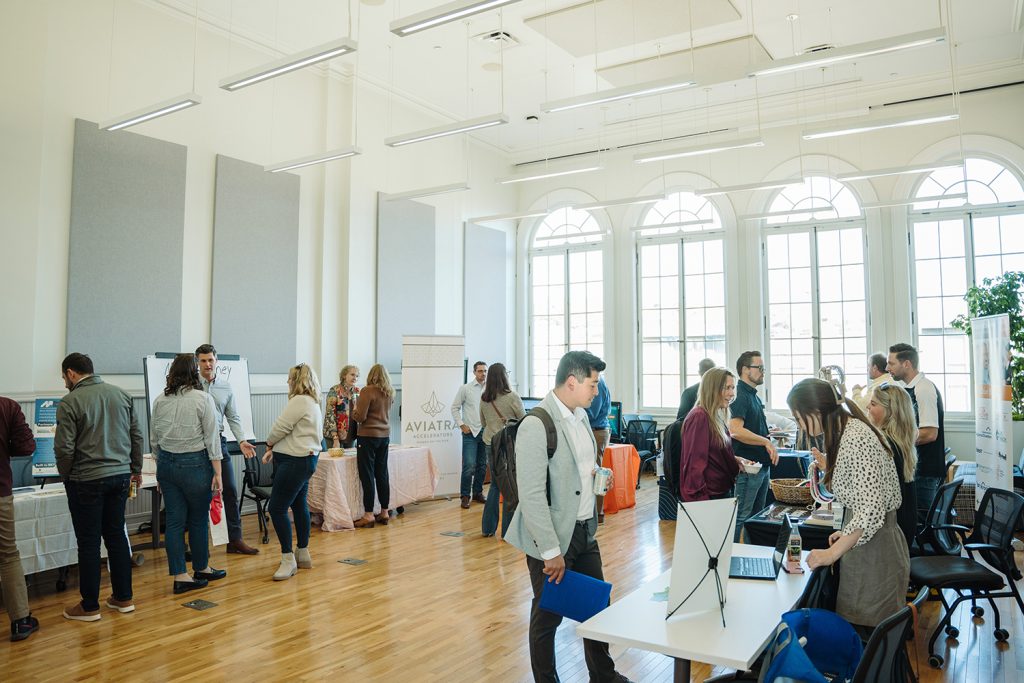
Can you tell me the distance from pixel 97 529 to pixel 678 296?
8981 millimetres

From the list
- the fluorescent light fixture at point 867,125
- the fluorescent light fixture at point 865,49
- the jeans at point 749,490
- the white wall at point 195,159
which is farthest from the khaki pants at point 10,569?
the fluorescent light fixture at point 867,125

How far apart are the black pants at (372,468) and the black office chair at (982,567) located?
455 centimetres

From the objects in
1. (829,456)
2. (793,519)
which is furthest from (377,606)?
(829,456)

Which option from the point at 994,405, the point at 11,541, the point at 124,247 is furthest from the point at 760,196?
the point at 11,541

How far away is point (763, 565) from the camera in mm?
2842

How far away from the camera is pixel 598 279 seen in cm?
1202

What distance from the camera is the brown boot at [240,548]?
5.84 m

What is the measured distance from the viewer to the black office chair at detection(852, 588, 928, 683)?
187 cm

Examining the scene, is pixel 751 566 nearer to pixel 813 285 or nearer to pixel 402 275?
pixel 402 275

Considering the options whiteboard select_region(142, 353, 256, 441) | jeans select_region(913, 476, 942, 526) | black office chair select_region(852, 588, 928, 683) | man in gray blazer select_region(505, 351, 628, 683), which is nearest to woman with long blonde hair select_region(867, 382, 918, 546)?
jeans select_region(913, 476, 942, 526)

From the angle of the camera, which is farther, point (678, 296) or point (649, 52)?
point (678, 296)

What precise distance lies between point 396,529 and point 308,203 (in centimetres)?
430

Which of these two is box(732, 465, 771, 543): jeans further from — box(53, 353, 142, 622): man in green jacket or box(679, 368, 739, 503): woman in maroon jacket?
box(53, 353, 142, 622): man in green jacket

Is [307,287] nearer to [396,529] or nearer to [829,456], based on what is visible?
[396,529]
